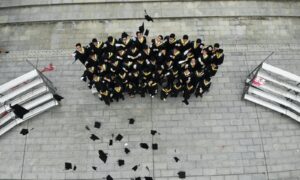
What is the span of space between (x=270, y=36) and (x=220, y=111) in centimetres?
321

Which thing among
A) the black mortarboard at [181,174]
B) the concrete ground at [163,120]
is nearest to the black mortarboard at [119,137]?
the concrete ground at [163,120]

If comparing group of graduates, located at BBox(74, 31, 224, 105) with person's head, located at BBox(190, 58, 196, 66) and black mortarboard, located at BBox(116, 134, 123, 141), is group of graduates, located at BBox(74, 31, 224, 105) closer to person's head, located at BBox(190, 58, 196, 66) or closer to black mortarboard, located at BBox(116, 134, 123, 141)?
person's head, located at BBox(190, 58, 196, 66)

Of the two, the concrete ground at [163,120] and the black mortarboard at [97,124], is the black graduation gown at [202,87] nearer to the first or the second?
the concrete ground at [163,120]

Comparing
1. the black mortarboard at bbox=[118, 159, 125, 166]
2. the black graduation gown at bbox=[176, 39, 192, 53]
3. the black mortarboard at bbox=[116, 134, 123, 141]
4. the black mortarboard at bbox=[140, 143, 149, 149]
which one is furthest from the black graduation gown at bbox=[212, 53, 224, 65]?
the black mortarboard at bbox=[118, 159, 125, 166]

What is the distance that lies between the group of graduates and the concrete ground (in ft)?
4.22

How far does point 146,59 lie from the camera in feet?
30.1

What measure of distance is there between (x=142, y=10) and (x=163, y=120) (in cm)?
390

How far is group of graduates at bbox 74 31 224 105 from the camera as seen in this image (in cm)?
907

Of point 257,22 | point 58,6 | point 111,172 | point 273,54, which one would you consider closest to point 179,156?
point 111,172

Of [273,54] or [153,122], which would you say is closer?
[153,122]

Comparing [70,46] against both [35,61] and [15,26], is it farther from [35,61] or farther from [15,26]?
[15,26]

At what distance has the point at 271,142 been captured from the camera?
10.1m

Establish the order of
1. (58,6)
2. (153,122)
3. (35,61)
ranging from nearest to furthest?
(153,122), (35,61), (58,6)

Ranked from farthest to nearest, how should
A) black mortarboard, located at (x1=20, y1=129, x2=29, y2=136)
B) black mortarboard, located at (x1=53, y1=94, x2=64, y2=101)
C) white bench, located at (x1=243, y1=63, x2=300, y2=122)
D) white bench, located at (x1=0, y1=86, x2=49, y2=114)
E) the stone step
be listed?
the stone step < black mortarboard, located at (x1=53, y1=94, x2=64, y2=101) < black mortarboard, located at (x1=20, y1=129, x2=29, y2=136) < white bench, located at (x1=243, y1=63, x2=300, y2=122) < white bench, located at (x1=0, y1=86, x2=49, y2=114)
